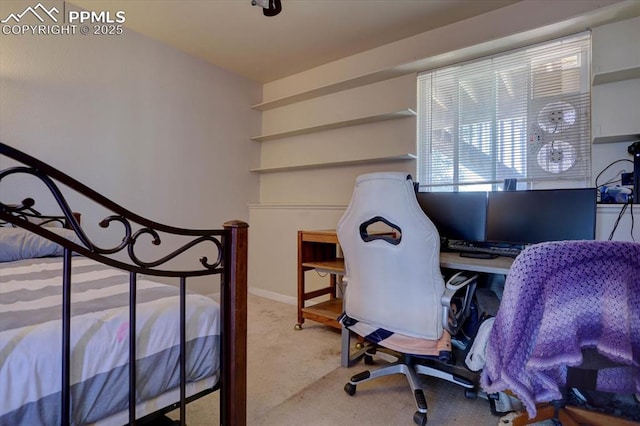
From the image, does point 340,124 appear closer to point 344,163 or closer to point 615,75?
point 344,163

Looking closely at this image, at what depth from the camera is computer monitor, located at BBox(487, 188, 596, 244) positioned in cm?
172

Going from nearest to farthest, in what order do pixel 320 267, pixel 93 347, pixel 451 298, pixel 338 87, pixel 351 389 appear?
pixel 93 347 < pixel 451 298 < pixel 351 389 < pixel 320 267 < pixel 338 87

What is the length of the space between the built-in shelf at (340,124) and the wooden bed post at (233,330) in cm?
207

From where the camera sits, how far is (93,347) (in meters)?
0.84

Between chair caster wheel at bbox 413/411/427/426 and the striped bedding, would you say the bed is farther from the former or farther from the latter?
chair caster wheel at bbox 413/411/427/426

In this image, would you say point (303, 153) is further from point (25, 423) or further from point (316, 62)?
point (25, 423)

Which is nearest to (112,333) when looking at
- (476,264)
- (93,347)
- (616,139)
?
(93,347)

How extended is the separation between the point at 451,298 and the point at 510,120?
157 centimetres

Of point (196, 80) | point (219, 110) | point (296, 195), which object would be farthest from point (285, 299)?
point (196, 80)

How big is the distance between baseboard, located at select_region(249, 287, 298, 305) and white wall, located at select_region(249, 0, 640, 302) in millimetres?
35

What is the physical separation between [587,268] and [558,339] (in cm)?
25

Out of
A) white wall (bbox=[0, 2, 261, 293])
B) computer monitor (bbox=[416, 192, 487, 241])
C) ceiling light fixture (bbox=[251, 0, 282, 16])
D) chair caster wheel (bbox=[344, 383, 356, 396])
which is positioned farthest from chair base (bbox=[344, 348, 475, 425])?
white wall (bbox=[0, 2, 261, 293])

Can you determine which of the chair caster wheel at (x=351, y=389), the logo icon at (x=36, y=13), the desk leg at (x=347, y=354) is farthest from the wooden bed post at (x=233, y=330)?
the logo icon at (x=36, y=13)

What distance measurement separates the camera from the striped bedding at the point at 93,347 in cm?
73
